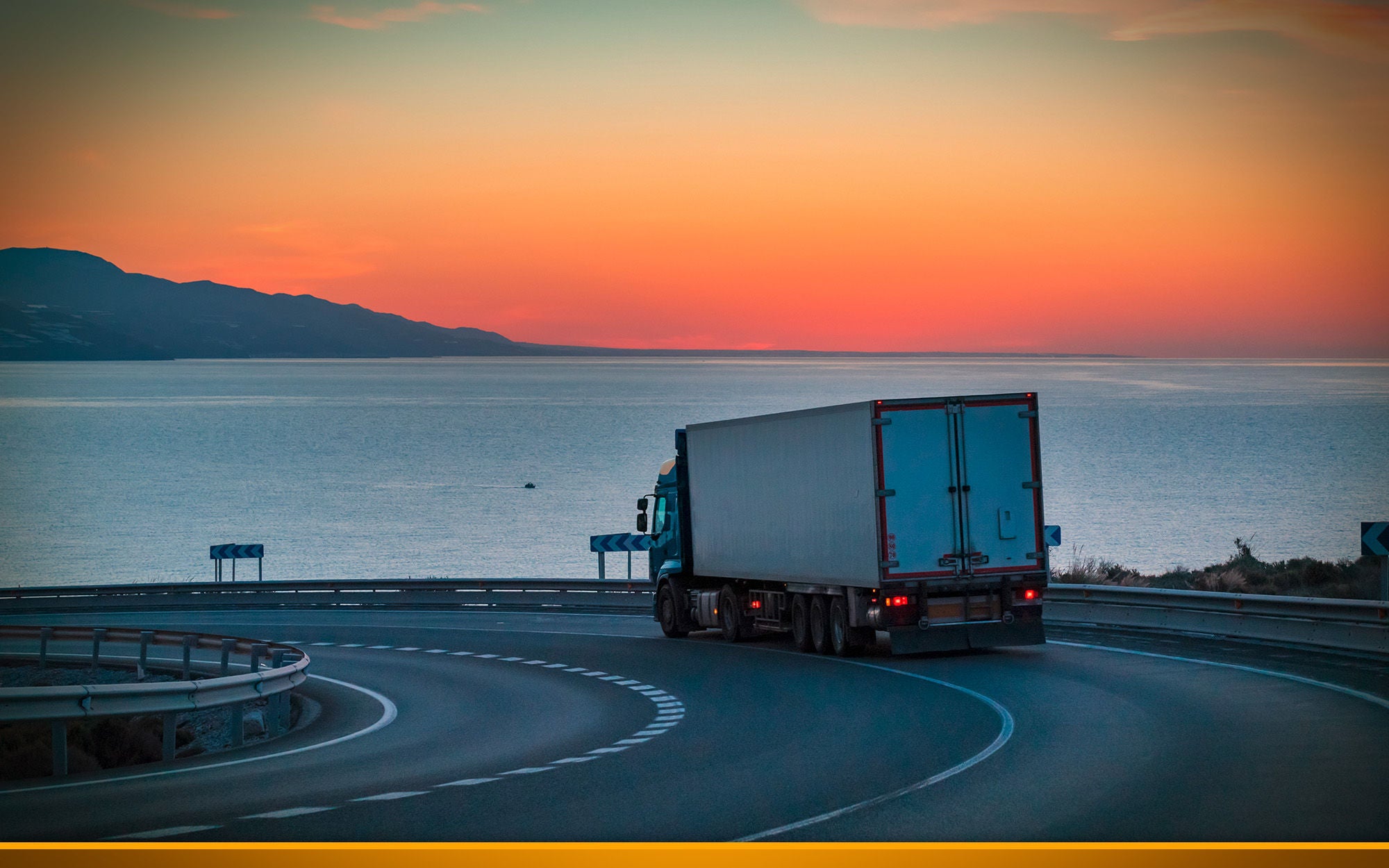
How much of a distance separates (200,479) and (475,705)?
110361 mm

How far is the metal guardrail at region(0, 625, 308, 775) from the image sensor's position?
13.7 m

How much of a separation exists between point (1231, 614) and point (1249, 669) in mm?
5177

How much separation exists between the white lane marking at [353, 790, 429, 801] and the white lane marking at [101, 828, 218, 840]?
1.43 m

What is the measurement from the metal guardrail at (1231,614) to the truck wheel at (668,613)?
647 cm

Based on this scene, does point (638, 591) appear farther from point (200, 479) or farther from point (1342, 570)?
point (200, 479)

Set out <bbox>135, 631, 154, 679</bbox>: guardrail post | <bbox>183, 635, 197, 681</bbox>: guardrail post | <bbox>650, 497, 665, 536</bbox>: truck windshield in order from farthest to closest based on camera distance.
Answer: <bbox>650, 497, 665, 536</bbox>: truck windshield < <bbox>135, 631, 154, 679</bbox>: guardrail post < <bbox>183, 635, 197, 681</bbox>: guardrail post

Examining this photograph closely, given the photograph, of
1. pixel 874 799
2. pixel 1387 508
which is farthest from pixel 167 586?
pixel 1387 508

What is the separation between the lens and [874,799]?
11.4 meters

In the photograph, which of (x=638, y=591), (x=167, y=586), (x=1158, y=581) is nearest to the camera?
(x=1158, y=581)

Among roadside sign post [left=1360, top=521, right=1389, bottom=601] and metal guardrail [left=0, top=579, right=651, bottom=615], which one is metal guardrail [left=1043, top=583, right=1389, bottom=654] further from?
metal guardrail [left=0, top=579, right=651, bottom=615]

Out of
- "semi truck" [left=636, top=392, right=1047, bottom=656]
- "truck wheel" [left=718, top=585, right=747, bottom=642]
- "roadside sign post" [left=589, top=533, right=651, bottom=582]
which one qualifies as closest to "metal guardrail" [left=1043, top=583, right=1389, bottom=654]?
"semi truck" [left=636, top=392, right=1047, bottom=656]

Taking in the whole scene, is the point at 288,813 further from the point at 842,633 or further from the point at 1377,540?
the point at 1377,540

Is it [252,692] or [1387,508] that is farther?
[1387,508]

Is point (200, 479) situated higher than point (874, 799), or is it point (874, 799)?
point (200, 479)
